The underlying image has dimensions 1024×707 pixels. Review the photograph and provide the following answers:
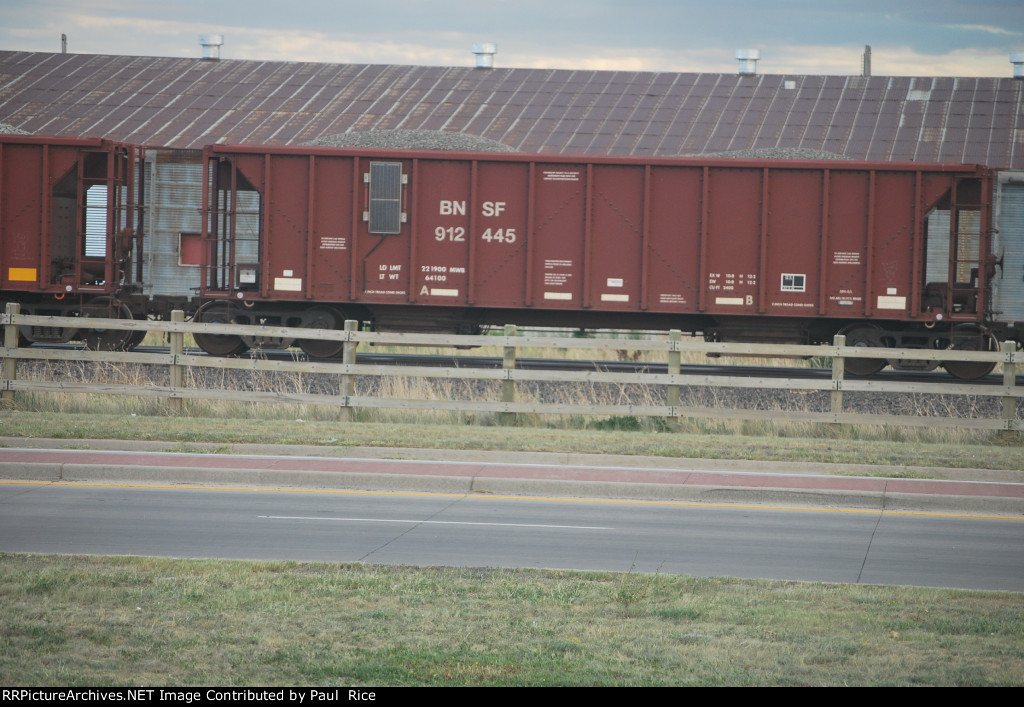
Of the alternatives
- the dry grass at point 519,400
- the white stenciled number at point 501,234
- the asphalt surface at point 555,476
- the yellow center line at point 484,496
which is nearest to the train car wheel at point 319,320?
the dry grass at point 519,400

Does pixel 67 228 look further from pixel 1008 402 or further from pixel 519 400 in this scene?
pixel 1008 402

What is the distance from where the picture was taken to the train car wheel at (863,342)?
18.6m

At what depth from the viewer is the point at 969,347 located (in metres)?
→ 18.6

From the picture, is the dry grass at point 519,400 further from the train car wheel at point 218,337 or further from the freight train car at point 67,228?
the freight train car at point 67,228

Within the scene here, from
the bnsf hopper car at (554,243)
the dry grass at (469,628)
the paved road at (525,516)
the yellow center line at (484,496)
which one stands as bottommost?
the yellow center line at (484,496)

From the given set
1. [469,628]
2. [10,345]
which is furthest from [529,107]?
[469,628]

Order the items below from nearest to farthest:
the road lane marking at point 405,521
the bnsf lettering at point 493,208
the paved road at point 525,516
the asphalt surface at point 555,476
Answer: the paved road at point 525,516, the road lane marking at point 405,521, the asphalt surface at point 555,476, the bnsf lettering at point 493,208

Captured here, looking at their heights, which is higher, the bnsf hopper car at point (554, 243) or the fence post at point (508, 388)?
the bnsf hopper car at point (554, 243)

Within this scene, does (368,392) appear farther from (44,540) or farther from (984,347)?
(984,347)

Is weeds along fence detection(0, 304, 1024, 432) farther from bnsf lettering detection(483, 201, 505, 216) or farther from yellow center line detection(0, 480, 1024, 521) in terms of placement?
bnsf lettering detection(483, 201, 505, 216)

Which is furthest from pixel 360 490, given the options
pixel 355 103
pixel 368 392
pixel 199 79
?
pixel 199 79

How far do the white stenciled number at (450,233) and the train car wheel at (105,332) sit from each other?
5860 millimetres

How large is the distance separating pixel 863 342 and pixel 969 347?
175 centimetres
